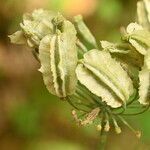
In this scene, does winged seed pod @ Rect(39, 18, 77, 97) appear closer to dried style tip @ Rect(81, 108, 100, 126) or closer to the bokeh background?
dried style tip @ Rect(81, 108, 100, 126)

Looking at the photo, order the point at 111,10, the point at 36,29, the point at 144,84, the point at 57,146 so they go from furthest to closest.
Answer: the point at 111,10 < the point at 57,146 < the point at 36,29 < the point at 144,84

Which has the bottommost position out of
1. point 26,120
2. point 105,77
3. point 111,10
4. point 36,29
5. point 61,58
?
point 26,120

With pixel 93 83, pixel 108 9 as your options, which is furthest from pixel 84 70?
pixel 108 9

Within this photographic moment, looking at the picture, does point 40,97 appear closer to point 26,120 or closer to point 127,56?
point 26,120

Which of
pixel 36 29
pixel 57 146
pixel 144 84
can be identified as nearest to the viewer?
pixel 144 84

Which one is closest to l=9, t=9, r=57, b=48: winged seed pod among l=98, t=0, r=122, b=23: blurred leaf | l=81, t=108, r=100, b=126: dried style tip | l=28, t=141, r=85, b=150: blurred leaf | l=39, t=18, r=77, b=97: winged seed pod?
l=39, t=18, r=77, b=97: winged seed pod

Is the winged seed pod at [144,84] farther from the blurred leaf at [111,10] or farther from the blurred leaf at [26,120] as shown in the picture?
the blurred leaf at [111,10]

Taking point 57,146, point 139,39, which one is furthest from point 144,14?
point 57,146

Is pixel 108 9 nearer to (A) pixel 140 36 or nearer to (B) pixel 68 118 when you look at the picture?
(B) pixel 68 118
